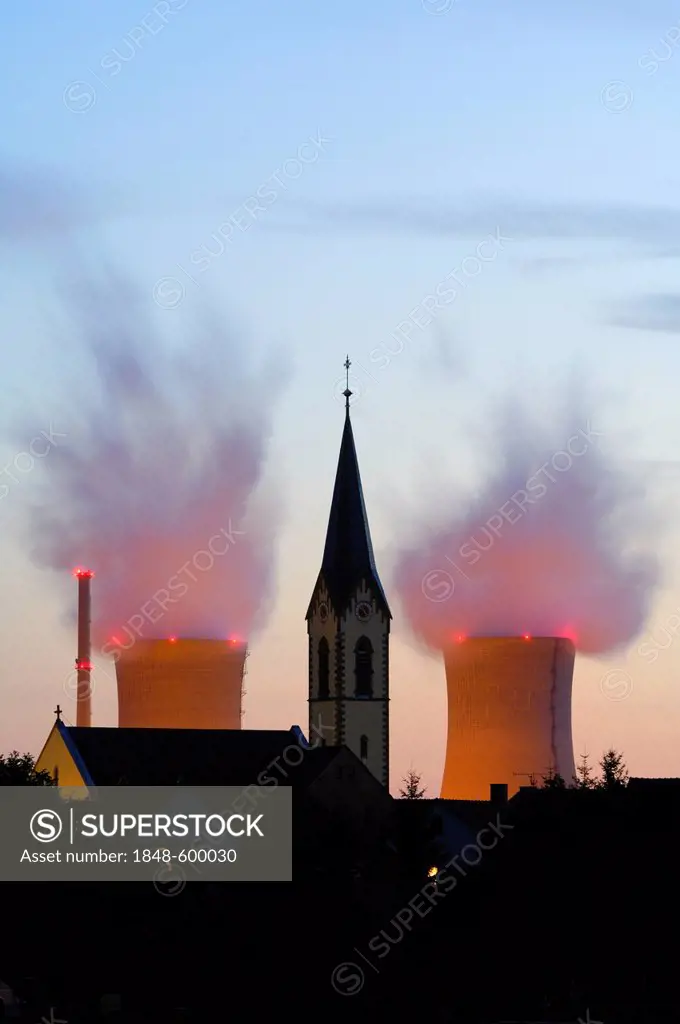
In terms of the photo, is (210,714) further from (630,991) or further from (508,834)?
(630,991)

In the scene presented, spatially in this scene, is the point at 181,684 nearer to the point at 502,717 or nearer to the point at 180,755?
the point at 502,717

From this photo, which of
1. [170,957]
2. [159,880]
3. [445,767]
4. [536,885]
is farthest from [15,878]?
[445,767]

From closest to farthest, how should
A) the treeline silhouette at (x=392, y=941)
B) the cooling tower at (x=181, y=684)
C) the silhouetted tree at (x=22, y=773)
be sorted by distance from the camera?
the treeline silhouette at (x=392, y=941), the silhouetted tree at (x=22, y=773), the cooling tower at (x=181, y=684)

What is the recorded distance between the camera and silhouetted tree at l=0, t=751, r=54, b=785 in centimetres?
10523

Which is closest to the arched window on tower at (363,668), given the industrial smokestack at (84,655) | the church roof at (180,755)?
the church roof at (180,755)

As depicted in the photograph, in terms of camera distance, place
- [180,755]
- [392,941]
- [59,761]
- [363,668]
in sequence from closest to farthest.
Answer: [392,941] < [180,755] < [59,761] < [363,668]

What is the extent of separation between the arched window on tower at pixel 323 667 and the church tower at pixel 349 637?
0.05 meters

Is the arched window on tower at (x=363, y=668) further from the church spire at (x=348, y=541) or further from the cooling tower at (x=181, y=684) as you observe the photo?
the cooling tower at (x=181, y=684)

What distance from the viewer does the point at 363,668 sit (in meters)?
116

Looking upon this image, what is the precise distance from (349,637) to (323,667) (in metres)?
1.92

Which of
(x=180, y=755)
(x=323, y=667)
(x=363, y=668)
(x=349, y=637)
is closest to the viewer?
(x=180, y=755)

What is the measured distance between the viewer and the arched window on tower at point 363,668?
378 ft

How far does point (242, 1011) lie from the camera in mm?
56781

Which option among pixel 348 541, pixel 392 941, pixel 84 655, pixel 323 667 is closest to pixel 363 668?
pixel 323 667
